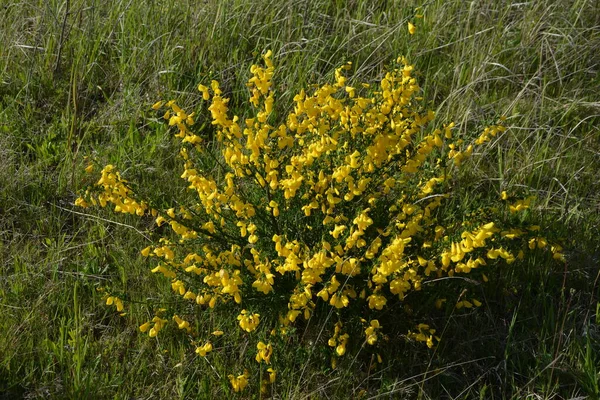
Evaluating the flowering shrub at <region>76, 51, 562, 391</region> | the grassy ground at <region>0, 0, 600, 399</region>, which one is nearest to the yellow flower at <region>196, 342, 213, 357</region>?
the flowering shrub at <region>76, 51, 562, 391</region>

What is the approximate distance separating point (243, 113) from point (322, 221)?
1.34 m

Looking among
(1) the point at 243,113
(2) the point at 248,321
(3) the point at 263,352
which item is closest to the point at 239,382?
(3) the point at 263,352

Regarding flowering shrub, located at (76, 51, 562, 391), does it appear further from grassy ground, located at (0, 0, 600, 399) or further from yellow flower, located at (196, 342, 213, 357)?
grassy ground, located at (0, 0, 600, 399)

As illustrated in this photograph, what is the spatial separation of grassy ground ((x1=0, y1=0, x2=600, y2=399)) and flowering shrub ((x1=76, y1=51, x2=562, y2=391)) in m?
0.15

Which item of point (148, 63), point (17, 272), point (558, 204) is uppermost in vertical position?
point (558, 204)

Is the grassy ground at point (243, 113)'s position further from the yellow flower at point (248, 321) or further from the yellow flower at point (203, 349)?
the yellow flower at point (248, 321)

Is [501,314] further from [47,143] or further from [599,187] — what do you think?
[47,143]

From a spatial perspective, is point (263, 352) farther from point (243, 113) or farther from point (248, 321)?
point (243, 113)

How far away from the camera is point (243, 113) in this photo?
4.15 metres

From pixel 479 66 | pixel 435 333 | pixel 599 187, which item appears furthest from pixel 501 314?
pixel 479 66

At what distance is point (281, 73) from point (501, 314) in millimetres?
1731

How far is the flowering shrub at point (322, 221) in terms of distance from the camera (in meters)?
2.74

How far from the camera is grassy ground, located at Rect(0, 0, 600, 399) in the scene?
2887mm

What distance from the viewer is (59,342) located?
289 centimetres
